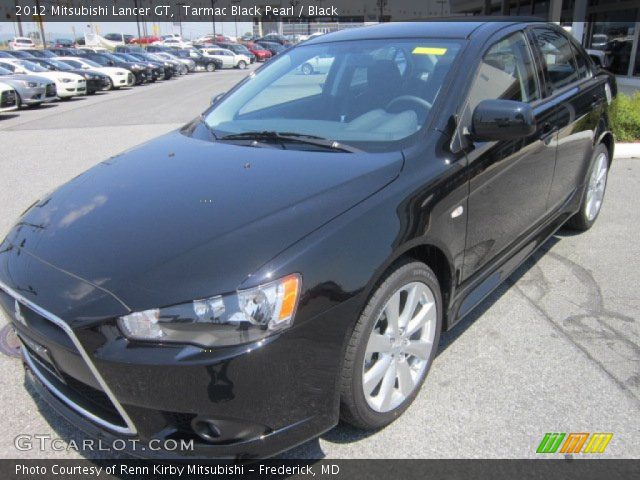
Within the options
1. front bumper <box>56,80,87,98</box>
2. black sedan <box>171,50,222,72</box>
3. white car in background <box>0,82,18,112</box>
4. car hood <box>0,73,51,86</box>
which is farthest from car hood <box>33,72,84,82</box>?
black sedan <box>171,50,222,72</box>

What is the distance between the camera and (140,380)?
6.01 ft

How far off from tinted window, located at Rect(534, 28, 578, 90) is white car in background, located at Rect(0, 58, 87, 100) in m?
17.3

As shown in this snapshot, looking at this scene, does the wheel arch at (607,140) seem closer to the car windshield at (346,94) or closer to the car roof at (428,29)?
the car roof at (428,29)

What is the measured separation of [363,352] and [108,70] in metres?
23.6

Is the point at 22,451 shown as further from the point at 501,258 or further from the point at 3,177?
the point at 3,177

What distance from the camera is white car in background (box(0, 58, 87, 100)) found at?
17609mm

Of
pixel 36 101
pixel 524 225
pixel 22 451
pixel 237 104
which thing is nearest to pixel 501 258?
pixel 524 225

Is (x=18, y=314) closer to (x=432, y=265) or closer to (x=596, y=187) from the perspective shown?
(x=432, y=265)

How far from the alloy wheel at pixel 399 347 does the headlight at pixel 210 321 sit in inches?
22.5

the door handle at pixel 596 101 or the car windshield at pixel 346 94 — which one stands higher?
the car windshield at pixel 346 94

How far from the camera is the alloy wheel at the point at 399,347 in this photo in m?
2.29

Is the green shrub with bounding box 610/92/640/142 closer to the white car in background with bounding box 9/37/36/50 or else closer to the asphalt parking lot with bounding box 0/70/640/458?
the asphalt parking lot with bounding box 0/70/640/458

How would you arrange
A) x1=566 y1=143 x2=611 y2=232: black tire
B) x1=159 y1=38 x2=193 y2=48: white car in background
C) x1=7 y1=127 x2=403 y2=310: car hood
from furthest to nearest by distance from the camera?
1. x1=159 y1=38 x2=193 y2=48: white car in background
2. x1=566 y1=143 x2=611 y2=232: black tire
3. x1=7 y1=127 x2=403 y2=310: car hood

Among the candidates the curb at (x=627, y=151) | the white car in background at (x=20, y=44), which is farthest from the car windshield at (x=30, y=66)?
the white car in background at (x=20, y=44)
